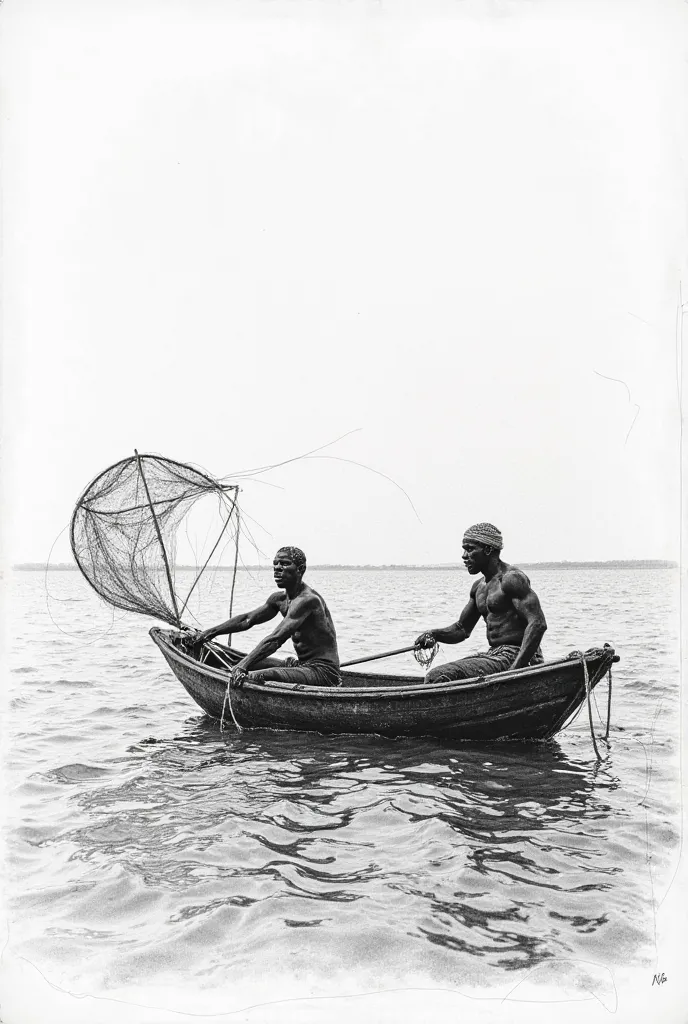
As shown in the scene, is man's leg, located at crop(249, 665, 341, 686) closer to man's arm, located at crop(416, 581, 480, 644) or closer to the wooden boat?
the wooden boat

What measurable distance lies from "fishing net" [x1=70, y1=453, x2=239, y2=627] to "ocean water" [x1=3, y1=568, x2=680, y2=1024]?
1538 mm

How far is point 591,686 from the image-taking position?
22.2ft

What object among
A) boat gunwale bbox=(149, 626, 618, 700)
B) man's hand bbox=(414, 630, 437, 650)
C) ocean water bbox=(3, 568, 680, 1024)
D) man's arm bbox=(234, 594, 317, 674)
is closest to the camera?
ocean water bbox=(3, 568, 680, 1024)

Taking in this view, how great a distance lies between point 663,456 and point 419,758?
3.57 metres

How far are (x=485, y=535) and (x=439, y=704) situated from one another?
152 cm

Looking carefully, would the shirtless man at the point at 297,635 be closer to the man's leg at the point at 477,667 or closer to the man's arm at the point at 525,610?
the man's leg at the point at 477,667

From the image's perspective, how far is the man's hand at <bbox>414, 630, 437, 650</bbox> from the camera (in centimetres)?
802

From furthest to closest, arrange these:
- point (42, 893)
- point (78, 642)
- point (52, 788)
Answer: point (78, 642) < point (52, 788) < point (42, 893)

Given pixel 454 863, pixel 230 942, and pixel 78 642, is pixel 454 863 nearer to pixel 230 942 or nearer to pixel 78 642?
pixel 230 942

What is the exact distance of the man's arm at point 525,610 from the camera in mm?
7062

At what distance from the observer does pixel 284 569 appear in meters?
7.84

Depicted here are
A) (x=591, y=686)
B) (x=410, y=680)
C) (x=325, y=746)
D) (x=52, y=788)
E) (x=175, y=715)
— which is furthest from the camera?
(x=175, y=715)

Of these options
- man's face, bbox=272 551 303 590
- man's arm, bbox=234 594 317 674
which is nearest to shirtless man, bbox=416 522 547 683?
man's arm, bbox=234 594 317 674

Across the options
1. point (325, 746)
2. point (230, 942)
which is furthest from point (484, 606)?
point (230, 942)
